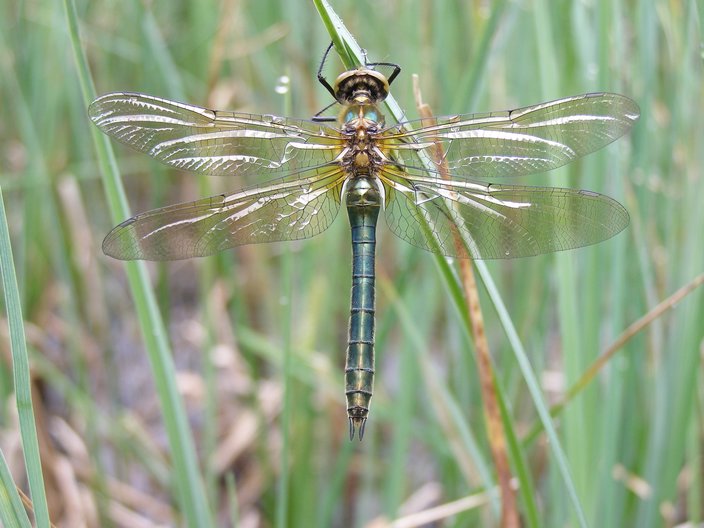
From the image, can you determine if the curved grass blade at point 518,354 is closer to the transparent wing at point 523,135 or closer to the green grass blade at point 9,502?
the transparent wing at point 523,135

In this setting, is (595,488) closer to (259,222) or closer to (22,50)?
(259,222)

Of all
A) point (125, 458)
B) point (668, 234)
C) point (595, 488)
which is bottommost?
point (125, 458)

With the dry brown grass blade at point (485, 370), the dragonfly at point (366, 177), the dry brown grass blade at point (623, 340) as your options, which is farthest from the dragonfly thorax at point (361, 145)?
the dry brown grass blade at point (623, 340)

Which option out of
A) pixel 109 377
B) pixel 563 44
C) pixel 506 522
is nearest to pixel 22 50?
pixel 109 377

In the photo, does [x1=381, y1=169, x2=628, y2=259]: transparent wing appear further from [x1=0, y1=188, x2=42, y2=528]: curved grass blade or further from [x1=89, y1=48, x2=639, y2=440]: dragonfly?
[x1=0, y1=188, x2=42, y2=528]: curved grass blade

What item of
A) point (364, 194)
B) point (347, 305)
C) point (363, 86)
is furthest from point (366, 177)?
point (347, 305)

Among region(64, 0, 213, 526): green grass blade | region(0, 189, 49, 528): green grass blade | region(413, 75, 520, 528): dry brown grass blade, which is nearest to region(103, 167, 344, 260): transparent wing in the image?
region(64, 0, 213, 526): green grass blade
